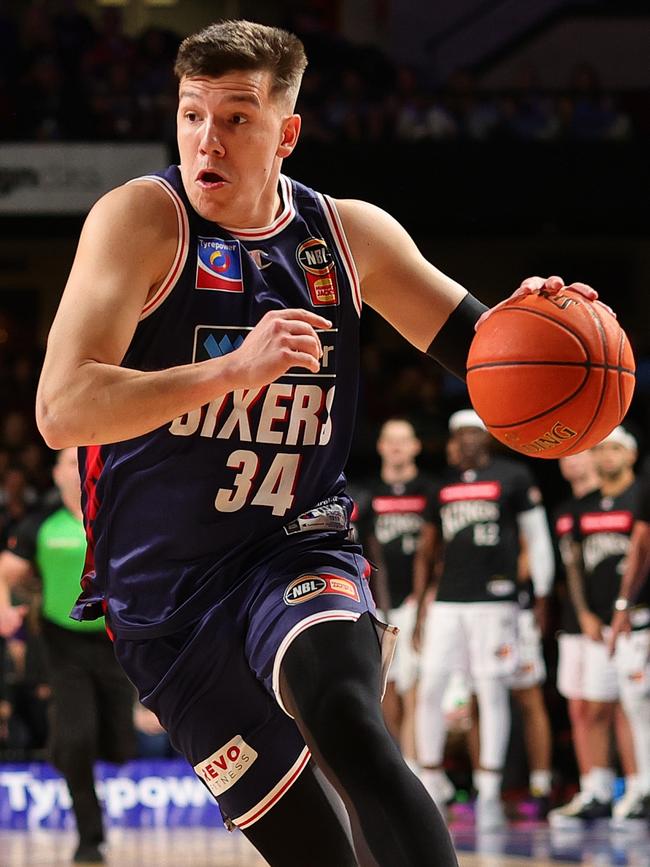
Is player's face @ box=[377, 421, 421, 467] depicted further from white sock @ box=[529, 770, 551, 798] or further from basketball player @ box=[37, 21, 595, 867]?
basketball player @ box=[37, 21, 595, 867]

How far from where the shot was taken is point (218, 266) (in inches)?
123

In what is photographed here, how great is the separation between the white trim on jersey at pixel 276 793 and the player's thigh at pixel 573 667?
6.41 metres

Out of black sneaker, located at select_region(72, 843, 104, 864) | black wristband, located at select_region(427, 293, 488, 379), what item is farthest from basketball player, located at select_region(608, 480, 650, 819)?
black wristband, located at select_region(427, 293, 488, 379)

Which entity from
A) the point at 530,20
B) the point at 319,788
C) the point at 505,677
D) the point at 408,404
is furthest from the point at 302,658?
the point at 530,20

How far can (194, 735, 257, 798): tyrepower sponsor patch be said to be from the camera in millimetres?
3080

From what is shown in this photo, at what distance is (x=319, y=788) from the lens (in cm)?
311

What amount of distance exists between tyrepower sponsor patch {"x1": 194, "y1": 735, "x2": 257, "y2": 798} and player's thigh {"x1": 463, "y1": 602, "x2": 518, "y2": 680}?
6275 millimetres

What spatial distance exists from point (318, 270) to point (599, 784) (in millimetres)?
6544

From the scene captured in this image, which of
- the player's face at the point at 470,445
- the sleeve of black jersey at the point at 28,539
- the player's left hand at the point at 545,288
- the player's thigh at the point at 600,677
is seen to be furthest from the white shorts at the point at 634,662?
the player's left hand at the point at 545,288

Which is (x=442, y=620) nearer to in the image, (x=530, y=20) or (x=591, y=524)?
(x=591, y=524)

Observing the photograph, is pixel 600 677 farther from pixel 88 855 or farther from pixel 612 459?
pixel 88 855

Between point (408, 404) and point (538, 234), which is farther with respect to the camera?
point (538, 234)

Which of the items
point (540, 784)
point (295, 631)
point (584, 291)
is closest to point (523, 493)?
point (540, 784)

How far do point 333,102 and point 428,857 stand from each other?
1293cm
